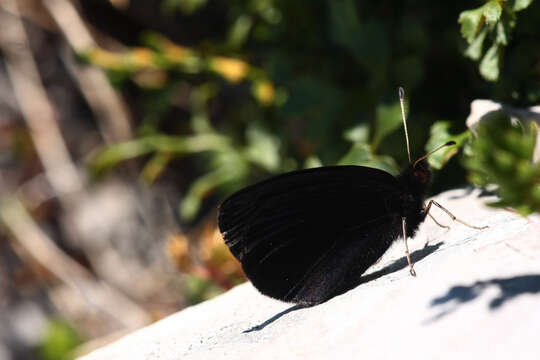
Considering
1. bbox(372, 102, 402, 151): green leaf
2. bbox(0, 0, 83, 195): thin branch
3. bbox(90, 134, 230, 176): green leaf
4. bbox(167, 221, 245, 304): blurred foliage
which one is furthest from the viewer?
bbox(0, 0, 83, 195): thin branch

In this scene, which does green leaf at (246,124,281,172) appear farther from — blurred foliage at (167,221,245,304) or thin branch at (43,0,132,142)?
thin branch at (43,0,132,142)

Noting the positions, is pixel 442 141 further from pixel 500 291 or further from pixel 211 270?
pixel 211 270

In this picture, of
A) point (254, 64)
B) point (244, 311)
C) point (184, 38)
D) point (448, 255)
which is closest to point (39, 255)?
point (184, 38)

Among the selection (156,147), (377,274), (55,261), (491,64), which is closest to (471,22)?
(491,64)

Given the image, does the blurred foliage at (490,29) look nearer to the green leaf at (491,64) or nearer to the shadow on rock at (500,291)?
the green leaf at (491,64)

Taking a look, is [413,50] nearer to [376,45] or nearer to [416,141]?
[376,45]

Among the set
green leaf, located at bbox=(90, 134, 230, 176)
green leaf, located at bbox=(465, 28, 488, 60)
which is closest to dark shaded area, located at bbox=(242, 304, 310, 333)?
green leaf, located at bbox=(465, 28, 488, 60)
